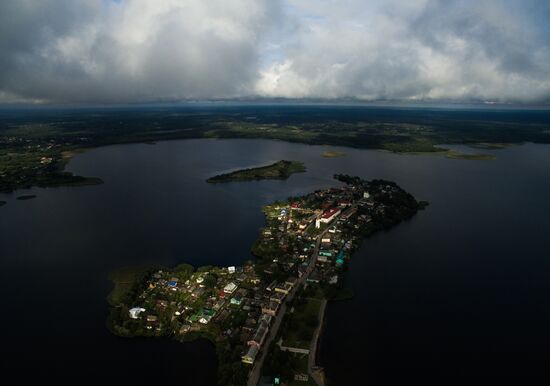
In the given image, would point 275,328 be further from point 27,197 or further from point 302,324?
point 27,197

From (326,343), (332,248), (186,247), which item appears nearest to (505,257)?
(332,248)

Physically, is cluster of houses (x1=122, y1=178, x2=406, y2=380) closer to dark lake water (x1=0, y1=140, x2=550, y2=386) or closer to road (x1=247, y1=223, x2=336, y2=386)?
road (x1=247, y1=223, x2=336, y2=386)

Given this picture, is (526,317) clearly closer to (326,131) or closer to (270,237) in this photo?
(270,237)

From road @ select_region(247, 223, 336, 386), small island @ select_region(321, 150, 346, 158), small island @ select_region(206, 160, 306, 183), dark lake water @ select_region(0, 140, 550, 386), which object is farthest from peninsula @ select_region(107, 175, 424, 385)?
small island @ select_region(321, 150, 346, 158)

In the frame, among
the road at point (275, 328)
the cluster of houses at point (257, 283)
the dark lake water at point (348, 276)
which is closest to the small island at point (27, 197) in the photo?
the dark lake water at point (348, 276)

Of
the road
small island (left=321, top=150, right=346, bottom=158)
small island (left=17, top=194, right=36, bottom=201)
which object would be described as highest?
small island (left=321, top=150, right=346, bottom=158)

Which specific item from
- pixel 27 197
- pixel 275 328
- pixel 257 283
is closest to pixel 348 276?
pixel 257 283

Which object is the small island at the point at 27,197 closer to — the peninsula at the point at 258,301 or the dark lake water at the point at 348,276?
the dark lake water at the point at 348,276
